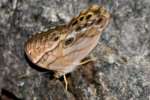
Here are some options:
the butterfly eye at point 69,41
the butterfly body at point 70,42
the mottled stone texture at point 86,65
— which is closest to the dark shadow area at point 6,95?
the mottled stone texture at point 86,65

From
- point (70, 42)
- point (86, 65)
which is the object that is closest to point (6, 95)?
point (86, 65)

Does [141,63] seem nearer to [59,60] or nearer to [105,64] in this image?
[105,64]

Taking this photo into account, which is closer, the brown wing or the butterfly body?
the butterfly body

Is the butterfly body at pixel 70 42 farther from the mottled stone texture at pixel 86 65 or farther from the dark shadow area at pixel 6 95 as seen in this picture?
the dark shadow area at pixel 6 95

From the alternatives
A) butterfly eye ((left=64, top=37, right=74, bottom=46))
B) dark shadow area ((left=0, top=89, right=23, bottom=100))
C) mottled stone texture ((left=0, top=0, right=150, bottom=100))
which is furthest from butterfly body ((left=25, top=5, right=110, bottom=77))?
dark shadow area ((left=0, top=89, right=23, bottom=100))

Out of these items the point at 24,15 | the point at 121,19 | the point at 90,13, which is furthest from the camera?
the point at 24,15

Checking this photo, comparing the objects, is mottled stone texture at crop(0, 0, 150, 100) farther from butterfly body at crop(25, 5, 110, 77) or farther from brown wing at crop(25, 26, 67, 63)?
brown wing at crop(25, 26, 67, 63)

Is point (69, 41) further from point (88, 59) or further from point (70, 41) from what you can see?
point (88, 59)

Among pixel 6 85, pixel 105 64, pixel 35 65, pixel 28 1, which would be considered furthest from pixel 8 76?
pixel 105 64
